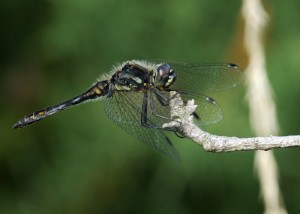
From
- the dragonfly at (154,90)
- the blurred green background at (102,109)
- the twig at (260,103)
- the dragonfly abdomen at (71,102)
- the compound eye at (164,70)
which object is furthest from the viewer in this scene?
the blurred green background at (102,109)

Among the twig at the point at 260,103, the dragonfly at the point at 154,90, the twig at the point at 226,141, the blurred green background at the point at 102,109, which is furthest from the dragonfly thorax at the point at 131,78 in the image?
the twig at the point at 226,141

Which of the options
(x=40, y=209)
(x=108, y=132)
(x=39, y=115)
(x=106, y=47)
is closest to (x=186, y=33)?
(x=106, y=47)

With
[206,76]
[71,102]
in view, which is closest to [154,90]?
[206,76]

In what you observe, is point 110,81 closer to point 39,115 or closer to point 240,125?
point 39,115

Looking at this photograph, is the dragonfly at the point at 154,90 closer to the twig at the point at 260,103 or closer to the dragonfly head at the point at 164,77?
the dragonfly head at the point at 164,77

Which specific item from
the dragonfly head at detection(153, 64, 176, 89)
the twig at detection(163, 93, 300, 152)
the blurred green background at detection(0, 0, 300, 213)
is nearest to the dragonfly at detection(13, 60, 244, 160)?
the dragonfly head at detection(153, 64, 176, 89)

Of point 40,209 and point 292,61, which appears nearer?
point 292,61

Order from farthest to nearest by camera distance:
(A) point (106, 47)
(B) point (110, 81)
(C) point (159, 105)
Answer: (A) point (106, 47)
(B) point (110, 81)
(C) point (159, 105)
